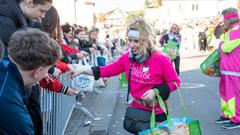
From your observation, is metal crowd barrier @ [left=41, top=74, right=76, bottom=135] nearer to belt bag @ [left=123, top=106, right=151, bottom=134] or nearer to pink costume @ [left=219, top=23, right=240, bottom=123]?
belt bag @ [left=123, top=106, right=151, bottom=134]

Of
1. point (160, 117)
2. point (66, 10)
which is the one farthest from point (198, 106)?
point (66, 10)

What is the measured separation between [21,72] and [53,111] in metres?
3.08

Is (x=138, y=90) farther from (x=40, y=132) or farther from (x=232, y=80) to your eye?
(x=232, y=80)

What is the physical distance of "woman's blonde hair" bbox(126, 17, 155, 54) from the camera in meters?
3.99

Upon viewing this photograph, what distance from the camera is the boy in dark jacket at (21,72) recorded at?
200 cm

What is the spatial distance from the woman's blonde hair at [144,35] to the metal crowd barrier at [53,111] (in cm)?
124

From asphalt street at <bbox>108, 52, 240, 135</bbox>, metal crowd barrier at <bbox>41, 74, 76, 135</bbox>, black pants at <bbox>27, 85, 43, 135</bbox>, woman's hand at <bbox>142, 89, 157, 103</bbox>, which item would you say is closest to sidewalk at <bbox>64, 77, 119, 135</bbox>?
asphalt street at <bbox>108, 52, 240, 135</bbox>

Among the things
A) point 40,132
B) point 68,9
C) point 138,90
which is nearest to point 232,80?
point 138,90

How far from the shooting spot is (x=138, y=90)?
4094mm

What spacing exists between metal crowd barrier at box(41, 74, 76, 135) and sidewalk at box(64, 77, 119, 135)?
1.40 ft

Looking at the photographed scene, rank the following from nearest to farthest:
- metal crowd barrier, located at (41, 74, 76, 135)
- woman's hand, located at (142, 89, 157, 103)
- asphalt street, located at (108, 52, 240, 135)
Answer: woman's hand, located at (142, 89, 157, 103) → metal crowd barrier, located at (41, 74, 76, 135) → asphalt street, located at (108, 52, 240, 135)

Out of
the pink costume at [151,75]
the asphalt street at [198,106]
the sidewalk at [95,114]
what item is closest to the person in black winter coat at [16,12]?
the pink costume at [151,75]

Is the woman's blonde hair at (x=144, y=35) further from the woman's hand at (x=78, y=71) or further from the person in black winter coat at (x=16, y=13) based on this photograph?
the person in black winter coat at (x=16, y=13)

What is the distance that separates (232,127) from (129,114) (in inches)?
142
